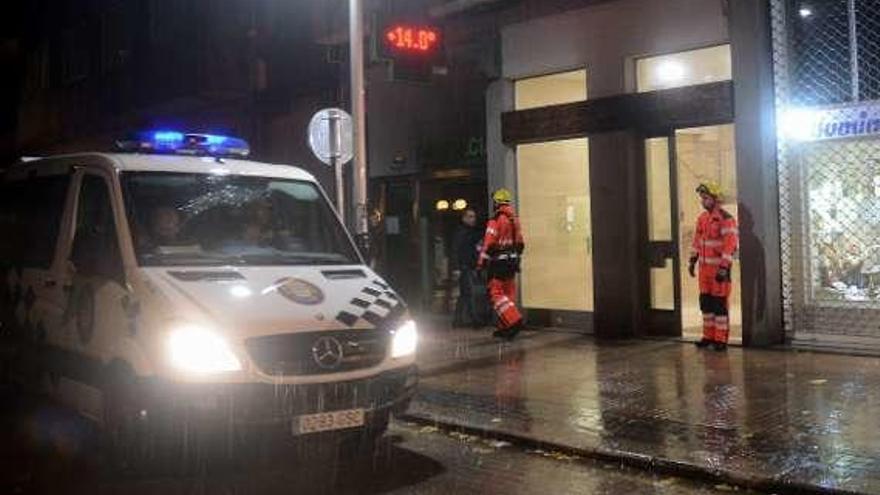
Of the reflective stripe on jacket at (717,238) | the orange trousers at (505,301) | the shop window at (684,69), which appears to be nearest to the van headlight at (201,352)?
the reflective stripe on jacket at (717,238)

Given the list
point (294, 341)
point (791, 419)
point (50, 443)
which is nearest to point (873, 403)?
point (791, 419)

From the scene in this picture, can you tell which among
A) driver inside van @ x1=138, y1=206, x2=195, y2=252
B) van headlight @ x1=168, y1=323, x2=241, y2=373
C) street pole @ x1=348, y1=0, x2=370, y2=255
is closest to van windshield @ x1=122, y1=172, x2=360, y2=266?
driver inside van @ x1=138, y1=206, x2=195, y2=252

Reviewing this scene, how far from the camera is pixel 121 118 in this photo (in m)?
24.2

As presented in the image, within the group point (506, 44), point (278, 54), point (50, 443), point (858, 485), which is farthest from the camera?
point (278, 54)

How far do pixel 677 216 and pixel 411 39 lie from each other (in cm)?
392

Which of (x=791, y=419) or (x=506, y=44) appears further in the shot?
(x=506, y=44)

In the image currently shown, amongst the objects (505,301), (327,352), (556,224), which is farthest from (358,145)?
(327,352)

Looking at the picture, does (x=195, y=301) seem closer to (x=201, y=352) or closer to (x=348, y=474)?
(x=201, y=352)

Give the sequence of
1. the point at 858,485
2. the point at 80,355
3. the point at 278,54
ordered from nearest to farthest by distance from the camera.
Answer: the point at 858,485 < the point at 80,355 < the point at 278,54

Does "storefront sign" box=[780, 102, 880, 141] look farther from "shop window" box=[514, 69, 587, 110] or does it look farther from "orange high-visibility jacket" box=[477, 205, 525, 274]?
"orange high-visibility jacket" box=[477, 205, 525, 274]

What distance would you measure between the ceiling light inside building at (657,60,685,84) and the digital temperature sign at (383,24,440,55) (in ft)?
9.49

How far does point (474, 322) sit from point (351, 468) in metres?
7.37

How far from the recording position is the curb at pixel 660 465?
6094mm

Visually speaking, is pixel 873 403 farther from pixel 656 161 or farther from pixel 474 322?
pixel 474 322
